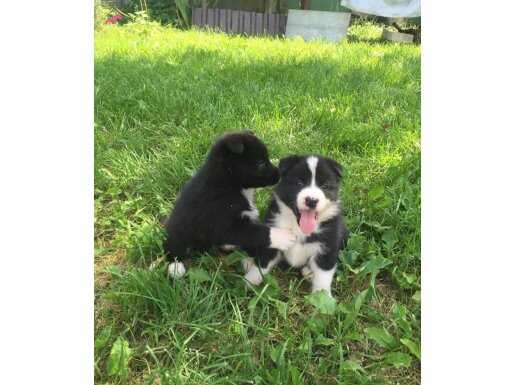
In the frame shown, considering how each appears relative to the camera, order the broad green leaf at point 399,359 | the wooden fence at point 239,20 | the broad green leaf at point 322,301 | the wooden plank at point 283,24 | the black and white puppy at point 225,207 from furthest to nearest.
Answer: the wooden fence at point 239,20 < the wooden plank at point 283,24 < the black and white puppy at point 225,207 < the broad green leaf at point 322,301 < the broad green leaf at point 399,359

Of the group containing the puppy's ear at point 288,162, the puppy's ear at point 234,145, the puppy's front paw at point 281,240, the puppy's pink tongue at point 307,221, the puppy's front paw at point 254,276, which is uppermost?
the puppy's ear at point 234,145

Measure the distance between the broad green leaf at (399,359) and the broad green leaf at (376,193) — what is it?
4.36 feet

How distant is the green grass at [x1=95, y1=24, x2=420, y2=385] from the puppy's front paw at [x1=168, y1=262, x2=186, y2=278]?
57mm

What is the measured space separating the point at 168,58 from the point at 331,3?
5.64m

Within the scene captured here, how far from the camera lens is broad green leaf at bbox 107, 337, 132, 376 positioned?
77.6 inches

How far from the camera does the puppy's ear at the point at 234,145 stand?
271 centimetres

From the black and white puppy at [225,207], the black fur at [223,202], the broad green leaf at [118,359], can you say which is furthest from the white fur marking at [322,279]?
the broad green leaf at [118,359]

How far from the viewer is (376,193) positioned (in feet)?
10.5

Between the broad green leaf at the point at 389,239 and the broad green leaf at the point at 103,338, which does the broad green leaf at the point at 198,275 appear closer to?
the broad green leaf at the point at 103,338

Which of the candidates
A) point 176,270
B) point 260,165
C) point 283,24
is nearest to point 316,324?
point 176,270

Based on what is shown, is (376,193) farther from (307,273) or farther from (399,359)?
(399,359)

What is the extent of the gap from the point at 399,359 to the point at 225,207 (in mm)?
1259

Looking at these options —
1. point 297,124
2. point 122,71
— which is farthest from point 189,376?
point 122,71

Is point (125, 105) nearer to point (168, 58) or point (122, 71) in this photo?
point (122, 71)
